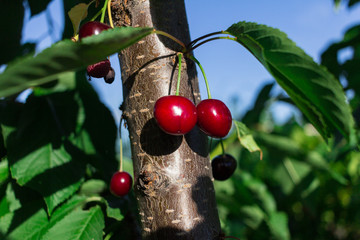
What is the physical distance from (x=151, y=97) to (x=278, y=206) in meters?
2.76

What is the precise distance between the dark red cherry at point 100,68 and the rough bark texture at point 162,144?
0.26 feet

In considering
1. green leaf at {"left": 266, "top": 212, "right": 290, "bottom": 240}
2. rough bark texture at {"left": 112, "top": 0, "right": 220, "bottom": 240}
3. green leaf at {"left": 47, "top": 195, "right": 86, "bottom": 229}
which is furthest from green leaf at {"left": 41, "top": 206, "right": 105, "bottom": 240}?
green leaf at {"left": 266, "top": 212, "right": 290, "bottom": 240}

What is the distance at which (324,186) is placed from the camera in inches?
137

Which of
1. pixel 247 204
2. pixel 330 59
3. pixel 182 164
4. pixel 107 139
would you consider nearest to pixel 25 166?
pixel 107 139

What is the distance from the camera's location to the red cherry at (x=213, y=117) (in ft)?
2.52

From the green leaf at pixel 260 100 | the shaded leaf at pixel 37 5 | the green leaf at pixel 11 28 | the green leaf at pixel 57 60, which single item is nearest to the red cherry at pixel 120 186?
the green leaf at pixel 57 60

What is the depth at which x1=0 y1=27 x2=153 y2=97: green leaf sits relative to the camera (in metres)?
0.46

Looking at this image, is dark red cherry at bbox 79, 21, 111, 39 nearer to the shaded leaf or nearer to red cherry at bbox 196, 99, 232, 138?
red cherry at bbox 196, 99, 232, 138

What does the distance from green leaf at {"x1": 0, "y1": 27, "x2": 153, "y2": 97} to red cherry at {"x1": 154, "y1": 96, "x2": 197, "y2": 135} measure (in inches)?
7.4

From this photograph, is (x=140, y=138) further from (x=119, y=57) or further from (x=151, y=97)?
(x=119, y=57)

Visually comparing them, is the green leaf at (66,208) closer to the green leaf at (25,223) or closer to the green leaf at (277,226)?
the green leaf at (25,223)

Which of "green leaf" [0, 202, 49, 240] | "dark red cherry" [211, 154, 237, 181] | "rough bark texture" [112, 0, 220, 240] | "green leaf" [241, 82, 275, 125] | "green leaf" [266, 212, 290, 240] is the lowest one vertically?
"green leaf" [266, 212, 290, 240]

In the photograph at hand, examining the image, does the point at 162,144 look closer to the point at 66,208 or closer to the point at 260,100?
the point at 66,208

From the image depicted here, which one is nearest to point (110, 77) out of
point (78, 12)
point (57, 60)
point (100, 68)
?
point (100, 68)
